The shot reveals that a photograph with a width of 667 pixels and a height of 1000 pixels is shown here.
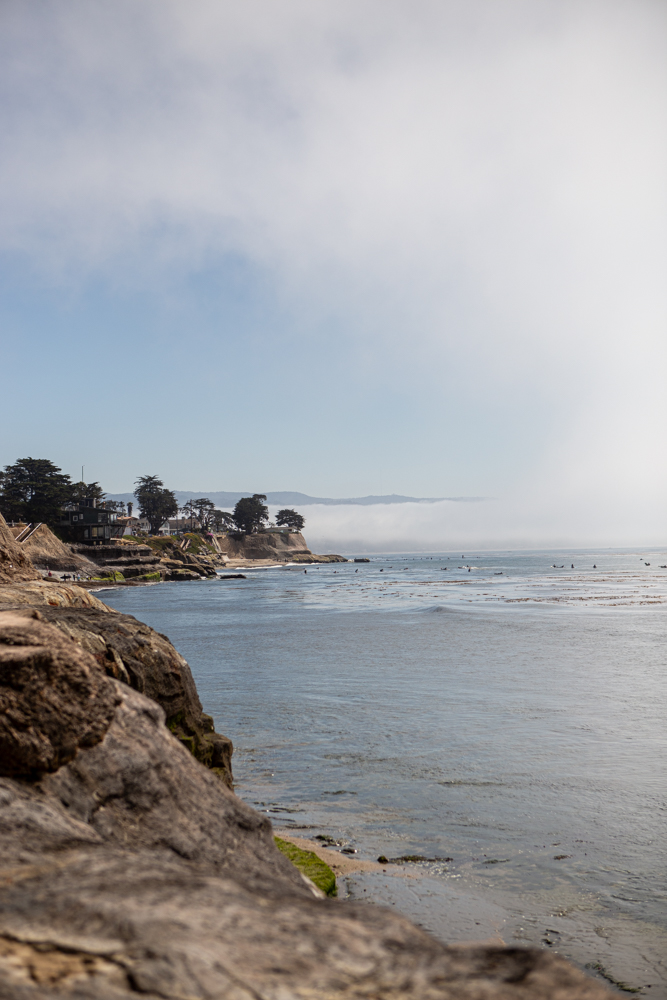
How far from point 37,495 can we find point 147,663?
376 ft

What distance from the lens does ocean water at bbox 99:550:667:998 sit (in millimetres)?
7359

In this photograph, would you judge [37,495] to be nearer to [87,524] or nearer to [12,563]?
[87,524]

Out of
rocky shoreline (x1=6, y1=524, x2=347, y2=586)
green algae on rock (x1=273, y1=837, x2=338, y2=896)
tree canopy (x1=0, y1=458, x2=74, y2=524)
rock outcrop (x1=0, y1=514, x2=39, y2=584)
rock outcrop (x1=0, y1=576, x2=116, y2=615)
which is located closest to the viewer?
green algae on rock (x1=273, y1=837, x2=338, y2=896)

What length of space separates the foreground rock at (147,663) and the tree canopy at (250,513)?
186833 mm

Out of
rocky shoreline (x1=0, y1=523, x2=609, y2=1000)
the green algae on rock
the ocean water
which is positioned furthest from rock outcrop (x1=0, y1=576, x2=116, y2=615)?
the ocean water

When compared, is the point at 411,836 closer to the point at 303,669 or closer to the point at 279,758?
the point at 279,758

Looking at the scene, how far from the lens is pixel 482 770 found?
40.4 feet

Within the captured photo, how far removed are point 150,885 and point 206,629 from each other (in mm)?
37927

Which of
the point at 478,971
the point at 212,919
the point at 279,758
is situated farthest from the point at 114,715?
the point at 279,758

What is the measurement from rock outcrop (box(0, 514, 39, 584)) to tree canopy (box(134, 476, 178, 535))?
6209 inches

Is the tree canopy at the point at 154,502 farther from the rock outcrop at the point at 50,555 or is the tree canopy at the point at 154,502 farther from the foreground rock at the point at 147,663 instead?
the foreground rock at the point at 147,663

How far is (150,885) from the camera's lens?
2525 mm

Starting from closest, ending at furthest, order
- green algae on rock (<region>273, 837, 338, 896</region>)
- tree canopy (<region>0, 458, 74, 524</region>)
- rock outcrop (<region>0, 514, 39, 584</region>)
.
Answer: green algae on rock (<region>273, 837, 338, 896</region>), rock outcrop (<region>0, 514, 39, 584</region>), tree canopy (<region>0, 458, 74, 524</region>)

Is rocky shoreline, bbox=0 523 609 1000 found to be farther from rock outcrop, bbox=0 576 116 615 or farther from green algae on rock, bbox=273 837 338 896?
rock outcrop, bbox=0 576 116 615
